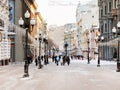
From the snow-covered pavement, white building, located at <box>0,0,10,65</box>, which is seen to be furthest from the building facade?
the snow-covered pavement

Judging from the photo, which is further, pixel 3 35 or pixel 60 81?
pixel 3 35

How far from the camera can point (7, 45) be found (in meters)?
60.2

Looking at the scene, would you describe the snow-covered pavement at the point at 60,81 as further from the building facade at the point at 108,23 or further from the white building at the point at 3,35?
the building facade at the point at 108,23

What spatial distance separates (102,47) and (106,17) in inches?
342

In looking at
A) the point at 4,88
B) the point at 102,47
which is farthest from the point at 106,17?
the point at 4,88

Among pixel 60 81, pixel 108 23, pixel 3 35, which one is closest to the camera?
pixel 60 81

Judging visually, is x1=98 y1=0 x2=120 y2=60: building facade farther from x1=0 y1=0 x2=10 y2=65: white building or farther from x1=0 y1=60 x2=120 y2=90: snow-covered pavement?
x1=0 y1=60 x2=120 y2=90: snow-covered pavement

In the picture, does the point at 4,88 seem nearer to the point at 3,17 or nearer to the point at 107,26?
the point at 3,17

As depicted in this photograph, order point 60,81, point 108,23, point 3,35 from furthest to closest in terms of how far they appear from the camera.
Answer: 1. point 108,23
2. point 3,35
3. point 60,81

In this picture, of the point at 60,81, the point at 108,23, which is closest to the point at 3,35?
the point at 60,81

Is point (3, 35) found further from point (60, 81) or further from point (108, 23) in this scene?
point (108, 23)

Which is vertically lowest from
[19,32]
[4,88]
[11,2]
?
[4,88]

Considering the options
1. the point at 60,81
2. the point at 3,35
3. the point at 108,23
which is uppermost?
the point at 108,23

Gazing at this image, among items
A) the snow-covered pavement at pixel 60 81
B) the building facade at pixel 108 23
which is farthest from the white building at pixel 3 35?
the building facade at pixel 108 23
